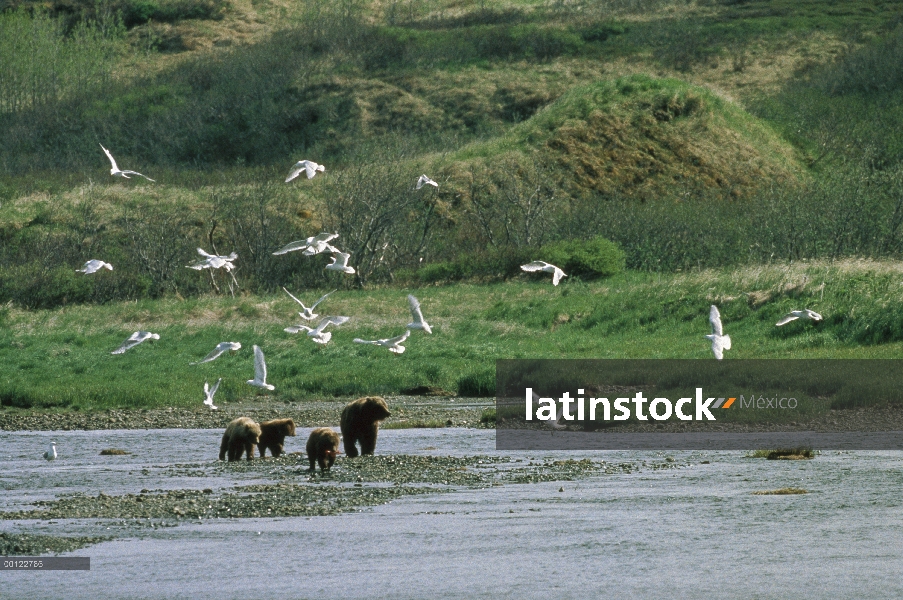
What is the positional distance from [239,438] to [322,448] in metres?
2.21

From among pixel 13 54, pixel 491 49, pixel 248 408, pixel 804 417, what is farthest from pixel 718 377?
pixel 13 54

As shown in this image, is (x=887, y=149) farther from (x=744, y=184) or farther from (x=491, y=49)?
(x=491, y=49)

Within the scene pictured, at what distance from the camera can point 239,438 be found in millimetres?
21844

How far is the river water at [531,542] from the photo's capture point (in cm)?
1337

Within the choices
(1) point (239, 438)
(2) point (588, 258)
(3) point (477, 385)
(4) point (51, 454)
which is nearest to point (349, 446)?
(1) point (239, 438)

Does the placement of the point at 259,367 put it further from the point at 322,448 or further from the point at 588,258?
the point at 588,258

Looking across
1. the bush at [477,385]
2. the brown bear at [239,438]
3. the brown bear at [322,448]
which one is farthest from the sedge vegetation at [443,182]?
the brown bear at [322,448]

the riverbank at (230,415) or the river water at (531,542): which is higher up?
the riverbank at (230,415)

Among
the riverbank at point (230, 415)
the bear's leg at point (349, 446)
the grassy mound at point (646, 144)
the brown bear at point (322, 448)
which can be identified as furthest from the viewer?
the grassy mound at point (646, 144)

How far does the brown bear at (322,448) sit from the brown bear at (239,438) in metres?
1.72

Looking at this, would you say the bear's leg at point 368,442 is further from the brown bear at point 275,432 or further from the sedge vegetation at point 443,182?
the sedge vegetation at point 443,182

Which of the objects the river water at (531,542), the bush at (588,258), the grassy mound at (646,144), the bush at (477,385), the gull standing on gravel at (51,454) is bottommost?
the river water at (531,542)

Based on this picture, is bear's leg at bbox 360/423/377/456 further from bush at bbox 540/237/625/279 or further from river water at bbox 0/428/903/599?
bush at bbox 540/237/625/279

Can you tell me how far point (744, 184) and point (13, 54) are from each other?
54849 millimetres
